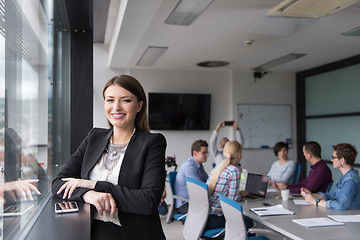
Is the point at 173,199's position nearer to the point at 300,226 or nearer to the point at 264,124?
the point at 300,226

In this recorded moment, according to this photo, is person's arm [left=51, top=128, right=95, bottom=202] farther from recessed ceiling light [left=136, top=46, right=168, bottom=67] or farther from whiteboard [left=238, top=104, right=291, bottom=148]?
whiteboard [left=238, top=104, right=291, bottom=148]

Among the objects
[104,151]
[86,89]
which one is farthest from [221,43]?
[104,151]

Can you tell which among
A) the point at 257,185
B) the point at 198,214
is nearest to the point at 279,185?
the point at 257,185

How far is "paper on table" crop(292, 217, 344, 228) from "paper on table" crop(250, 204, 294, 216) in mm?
235

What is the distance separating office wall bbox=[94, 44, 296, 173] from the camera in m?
6.84

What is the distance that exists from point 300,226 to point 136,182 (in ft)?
5.54

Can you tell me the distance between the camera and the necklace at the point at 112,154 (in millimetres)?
1423

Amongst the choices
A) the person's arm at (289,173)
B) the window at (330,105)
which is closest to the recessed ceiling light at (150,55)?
the person's arm at (289,173)

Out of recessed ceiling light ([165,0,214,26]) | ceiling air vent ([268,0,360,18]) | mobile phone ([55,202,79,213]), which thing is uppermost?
recessed ceiling light ([165,0,214,26])

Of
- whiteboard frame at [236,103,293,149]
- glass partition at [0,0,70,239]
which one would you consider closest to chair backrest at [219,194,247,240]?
glass partition at [0,0,70,239]

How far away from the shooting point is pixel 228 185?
347 centimetres

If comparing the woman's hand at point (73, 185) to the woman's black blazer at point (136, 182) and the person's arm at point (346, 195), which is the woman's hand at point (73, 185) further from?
the person's arm at point (346, 195)

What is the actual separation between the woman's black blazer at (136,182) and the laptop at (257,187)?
8.18 ft

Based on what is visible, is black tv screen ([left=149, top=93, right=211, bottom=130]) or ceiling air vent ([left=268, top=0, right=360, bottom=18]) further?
black tv screen ([left=149, top=93, right=211, bottom=130])
